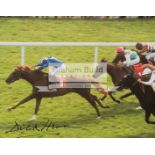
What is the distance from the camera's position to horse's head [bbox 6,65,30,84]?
500 inches

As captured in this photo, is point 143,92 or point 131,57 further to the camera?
point 131,57

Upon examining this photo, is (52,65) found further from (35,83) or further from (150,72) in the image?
(150,72)

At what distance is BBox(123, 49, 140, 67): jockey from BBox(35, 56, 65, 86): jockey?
781 mm

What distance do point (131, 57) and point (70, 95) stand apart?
853mm

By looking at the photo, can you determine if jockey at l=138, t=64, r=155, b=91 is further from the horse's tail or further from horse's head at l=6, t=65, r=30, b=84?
horse's head at l=6, t=65, r=30, b=84

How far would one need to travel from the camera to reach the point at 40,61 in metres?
12.7

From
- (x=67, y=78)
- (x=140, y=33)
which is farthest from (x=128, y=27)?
(x=67, y=78)

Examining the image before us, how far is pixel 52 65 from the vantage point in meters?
12.8

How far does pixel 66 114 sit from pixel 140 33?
131 cm

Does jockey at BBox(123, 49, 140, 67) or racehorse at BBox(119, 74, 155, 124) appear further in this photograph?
jockey at BBox(123, 49, 140, 67)

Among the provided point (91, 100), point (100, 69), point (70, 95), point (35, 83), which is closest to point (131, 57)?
point (100, 69)
